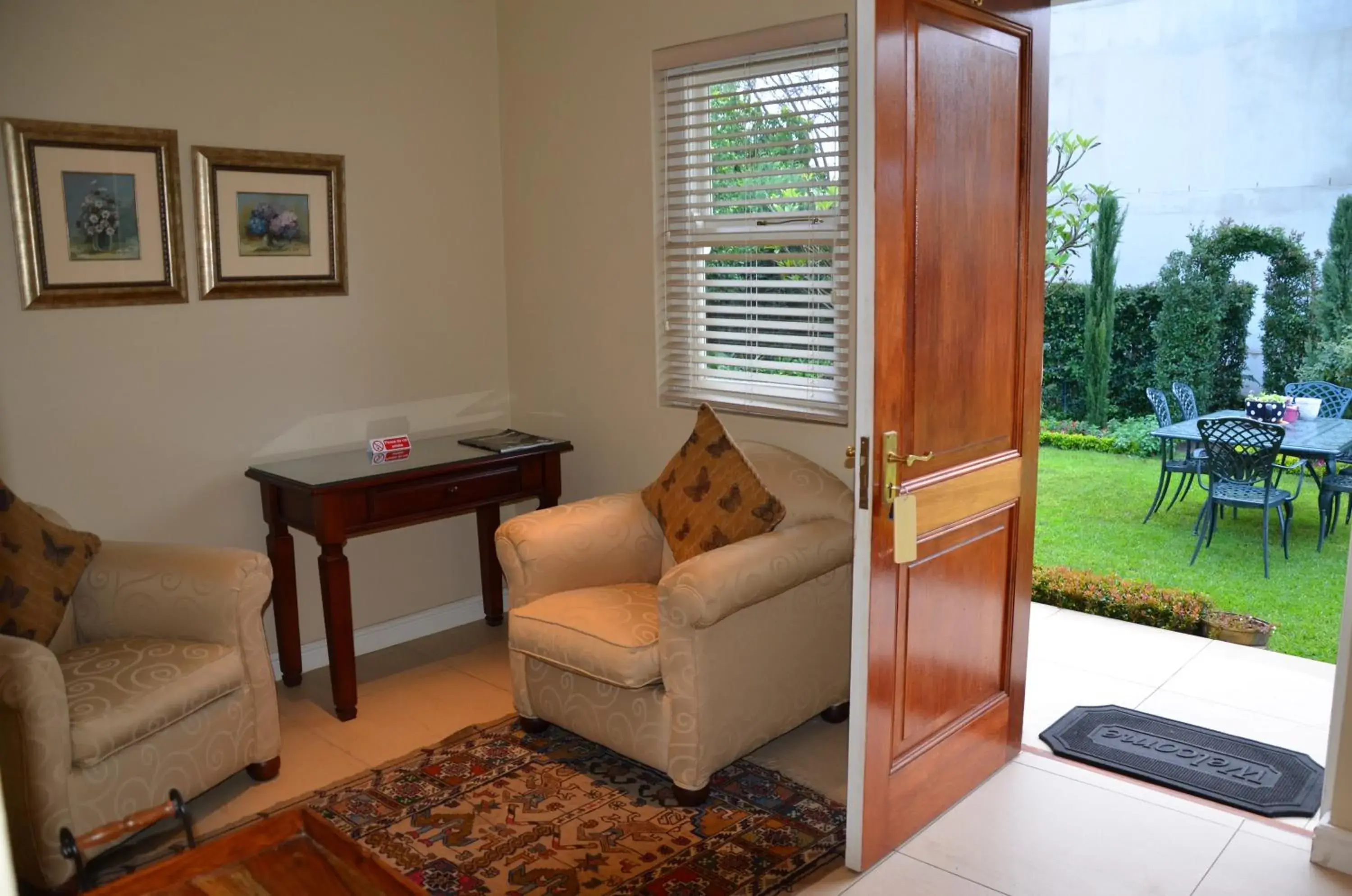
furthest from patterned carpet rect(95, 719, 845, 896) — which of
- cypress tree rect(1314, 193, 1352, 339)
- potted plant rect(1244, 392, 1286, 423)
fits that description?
cypress tree rect(1314, 193, 1352, 339)

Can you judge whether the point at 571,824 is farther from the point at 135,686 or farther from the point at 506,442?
the point at 506,442

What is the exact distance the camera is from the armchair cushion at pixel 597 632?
2.86 meters

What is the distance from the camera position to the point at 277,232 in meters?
3.69

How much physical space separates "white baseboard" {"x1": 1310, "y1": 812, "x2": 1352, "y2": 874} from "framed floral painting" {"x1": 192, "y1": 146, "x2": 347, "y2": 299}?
3449 mm

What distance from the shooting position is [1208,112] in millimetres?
6699

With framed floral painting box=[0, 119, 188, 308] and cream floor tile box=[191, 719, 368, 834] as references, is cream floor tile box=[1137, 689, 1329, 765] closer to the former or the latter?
cream floor tile box=[191, 719, 368, 834]

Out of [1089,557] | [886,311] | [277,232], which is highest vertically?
[277,232]

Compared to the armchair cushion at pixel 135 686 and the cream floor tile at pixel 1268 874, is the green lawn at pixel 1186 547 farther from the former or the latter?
the armchair cushion at pixel 135 686

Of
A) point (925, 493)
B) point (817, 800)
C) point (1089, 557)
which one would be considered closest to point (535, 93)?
point (925, 493)

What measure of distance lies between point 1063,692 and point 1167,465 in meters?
3.15

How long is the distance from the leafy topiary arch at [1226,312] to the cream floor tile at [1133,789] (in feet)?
15.2

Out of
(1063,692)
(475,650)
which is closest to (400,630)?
(475,650)

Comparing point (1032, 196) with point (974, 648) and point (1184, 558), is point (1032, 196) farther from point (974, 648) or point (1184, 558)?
point (1184, 558)

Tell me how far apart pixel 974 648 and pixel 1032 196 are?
1.25 metres
